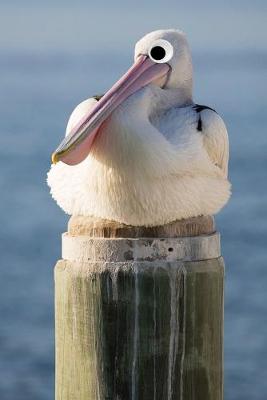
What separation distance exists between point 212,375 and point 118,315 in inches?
14.6

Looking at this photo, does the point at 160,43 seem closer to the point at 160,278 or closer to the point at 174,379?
the point at 160,278

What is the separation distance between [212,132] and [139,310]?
1.94 feet

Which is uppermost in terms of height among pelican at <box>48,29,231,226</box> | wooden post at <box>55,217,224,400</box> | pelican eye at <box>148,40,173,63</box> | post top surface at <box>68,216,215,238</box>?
pelican eye at <box>148,40,173,63</box>

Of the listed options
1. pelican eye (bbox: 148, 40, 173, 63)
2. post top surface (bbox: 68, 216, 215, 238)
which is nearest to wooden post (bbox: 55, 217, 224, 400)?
post top surface (bbox: 68, 216, 215, 238)

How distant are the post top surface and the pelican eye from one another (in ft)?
1.66

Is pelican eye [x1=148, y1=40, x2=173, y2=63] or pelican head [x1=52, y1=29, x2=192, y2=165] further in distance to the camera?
pelican eye [x1=148, y1=40, x2=173, y2=63]

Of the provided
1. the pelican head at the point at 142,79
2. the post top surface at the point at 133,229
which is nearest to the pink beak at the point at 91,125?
the pelican head at the point at 142,79

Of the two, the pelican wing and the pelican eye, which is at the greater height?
the pelican eye

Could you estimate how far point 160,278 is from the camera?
307cm

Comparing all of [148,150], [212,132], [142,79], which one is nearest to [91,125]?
[148,150]

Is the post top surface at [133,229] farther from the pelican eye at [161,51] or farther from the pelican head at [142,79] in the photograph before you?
the pelican eye at [161,51]

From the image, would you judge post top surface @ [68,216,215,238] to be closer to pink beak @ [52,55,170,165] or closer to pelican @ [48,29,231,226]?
pelican @ [48,29,231,226]

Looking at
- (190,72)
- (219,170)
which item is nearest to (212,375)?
(219,170)

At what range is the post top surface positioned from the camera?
313 centimetres
